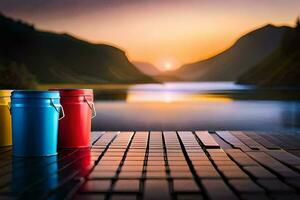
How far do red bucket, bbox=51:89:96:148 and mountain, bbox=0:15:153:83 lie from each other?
322 feet

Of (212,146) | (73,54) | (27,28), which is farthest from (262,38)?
(212,146)

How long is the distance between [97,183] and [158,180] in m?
0.41

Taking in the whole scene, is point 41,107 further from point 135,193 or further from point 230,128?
point 230,128

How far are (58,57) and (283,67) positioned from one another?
52.6 metres

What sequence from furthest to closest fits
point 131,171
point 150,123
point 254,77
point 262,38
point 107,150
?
point 254,77
point 262,38
point 150,123
point 107,150
point 131,171

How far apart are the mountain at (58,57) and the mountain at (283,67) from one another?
24190 mm

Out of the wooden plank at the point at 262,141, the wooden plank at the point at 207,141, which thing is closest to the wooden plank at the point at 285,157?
the wooden plank at the point at 262,141

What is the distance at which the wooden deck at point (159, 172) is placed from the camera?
332 centimetres

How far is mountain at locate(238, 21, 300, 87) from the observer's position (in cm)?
9138

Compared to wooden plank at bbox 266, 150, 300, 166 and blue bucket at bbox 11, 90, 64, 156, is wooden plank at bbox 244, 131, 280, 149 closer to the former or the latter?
wooden plank at bbox 266, 150, 300, 166

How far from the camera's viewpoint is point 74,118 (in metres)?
5.59

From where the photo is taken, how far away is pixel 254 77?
10906cm

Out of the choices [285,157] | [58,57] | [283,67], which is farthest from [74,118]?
[58,57]

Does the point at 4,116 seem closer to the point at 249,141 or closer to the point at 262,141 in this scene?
the point at 249,141
